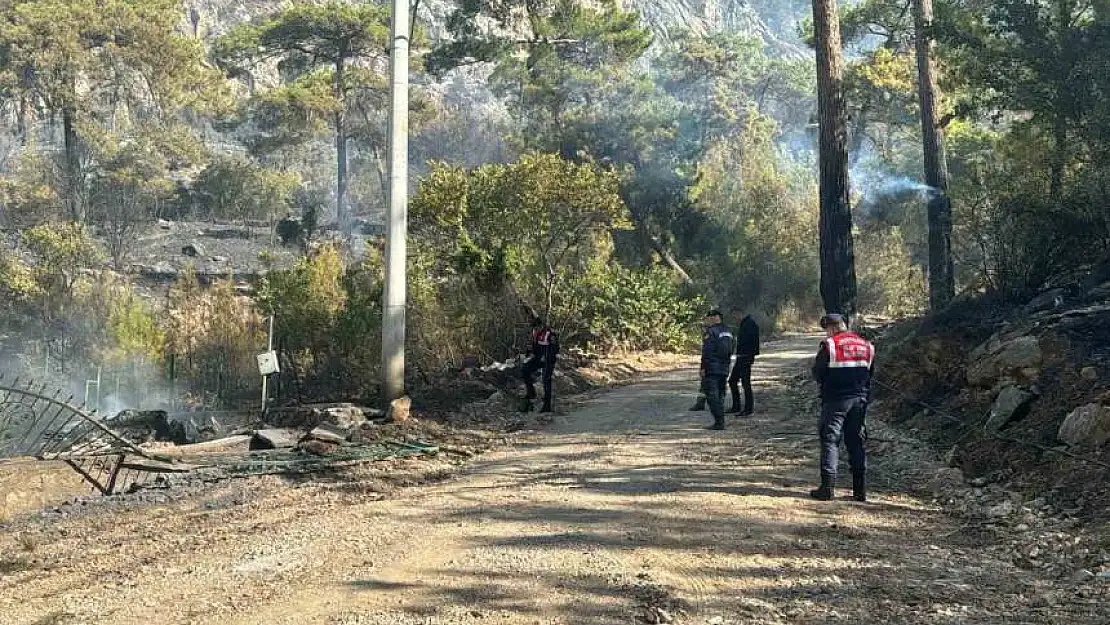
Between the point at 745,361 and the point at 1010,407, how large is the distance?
4.55 m

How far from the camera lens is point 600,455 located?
10273mm

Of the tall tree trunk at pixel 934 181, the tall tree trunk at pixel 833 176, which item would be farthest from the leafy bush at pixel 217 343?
the tall tree trunk at pixel 934 181

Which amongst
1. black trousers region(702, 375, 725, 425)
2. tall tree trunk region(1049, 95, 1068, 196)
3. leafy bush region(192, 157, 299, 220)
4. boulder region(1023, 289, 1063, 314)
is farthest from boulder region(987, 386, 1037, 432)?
leafy bush region(192, 157, 299, 220)

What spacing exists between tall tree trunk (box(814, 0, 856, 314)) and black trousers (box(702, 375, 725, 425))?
458 centimetres

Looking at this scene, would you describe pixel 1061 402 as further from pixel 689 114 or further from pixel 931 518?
pixel 689 114

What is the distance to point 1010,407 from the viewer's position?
856 cm

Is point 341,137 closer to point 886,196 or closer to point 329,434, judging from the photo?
point 886,196

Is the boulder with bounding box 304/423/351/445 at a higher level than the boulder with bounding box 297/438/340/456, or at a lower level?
higher

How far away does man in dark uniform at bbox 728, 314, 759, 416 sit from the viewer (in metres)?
12.7

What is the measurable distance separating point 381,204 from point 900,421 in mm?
61908

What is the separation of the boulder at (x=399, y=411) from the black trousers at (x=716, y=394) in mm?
4176

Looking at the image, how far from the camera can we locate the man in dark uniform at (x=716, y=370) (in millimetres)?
11711

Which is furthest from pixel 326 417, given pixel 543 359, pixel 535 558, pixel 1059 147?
pixel 1059 147

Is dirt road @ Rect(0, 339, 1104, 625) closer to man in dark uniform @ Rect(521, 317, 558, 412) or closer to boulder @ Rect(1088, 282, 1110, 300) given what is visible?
boulder @ Rect(1088, 282, 1110, 300)
